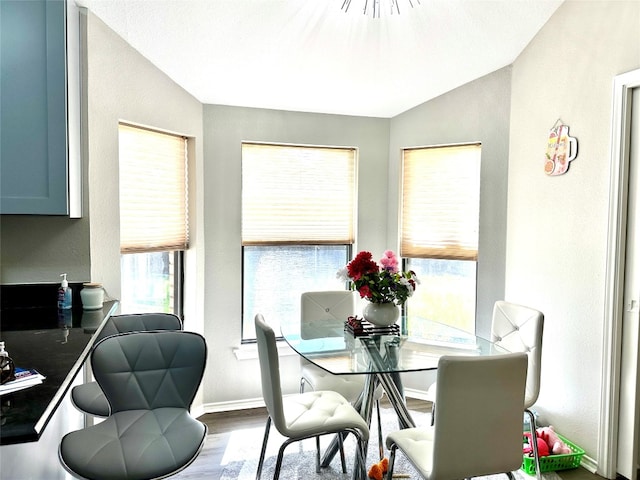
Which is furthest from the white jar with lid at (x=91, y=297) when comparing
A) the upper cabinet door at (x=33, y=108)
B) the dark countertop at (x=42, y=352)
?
the upper cabinet door at (x=33, y=108)

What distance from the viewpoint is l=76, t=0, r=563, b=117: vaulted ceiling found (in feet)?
8.12

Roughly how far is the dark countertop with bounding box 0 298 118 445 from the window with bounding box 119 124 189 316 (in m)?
0.46

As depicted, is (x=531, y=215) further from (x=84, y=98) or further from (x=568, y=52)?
(x=84, y=98)

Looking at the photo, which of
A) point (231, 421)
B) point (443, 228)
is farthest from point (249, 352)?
point (443, 228)

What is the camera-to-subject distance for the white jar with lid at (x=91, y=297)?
94.5 inches

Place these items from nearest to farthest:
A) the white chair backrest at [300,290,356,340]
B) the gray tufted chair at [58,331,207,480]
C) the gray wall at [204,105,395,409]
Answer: the gray tufted chair at [58,331,207,480], the white chair backrest at [300,290,356,340], the gray wall at [204,105,395,409]

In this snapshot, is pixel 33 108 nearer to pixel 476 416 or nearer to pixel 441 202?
pixel 476 416

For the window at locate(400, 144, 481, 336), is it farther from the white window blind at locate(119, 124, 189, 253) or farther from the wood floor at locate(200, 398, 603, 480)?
the white window blind at locate(119, 124, 189, 253)

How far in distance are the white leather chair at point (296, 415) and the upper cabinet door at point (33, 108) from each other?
118 centimetres

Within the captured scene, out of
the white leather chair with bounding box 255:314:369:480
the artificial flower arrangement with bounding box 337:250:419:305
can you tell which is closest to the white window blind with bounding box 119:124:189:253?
the white leather chair with bounding box 255:314:369:480

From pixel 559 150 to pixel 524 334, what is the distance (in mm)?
1146

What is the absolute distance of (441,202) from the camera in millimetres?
3598

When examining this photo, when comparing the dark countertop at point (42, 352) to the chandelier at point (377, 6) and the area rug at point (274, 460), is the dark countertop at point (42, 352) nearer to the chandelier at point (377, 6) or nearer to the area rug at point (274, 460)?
the area rug at point (274, 460)

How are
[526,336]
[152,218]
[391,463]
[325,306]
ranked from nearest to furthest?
[391,463]
[526,336]
[152,218]
[325,306]
